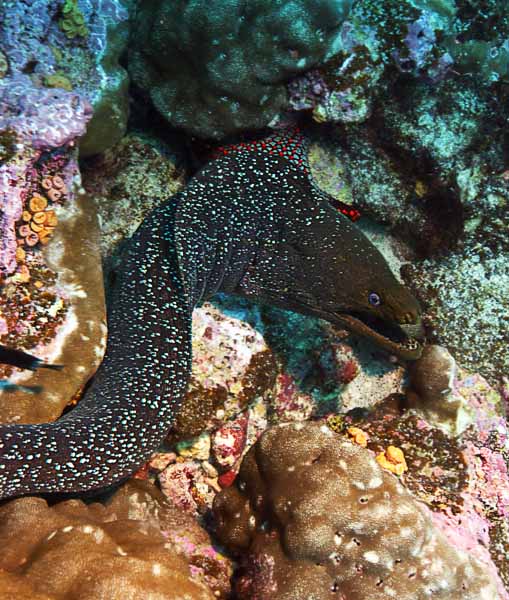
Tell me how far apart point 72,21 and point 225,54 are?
3.40 ft

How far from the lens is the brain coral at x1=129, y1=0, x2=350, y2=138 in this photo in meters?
3.38

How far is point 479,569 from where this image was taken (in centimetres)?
311

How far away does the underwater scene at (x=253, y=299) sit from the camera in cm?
274

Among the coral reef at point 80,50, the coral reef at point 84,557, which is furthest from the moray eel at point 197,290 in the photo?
the coral reef at point 80,50

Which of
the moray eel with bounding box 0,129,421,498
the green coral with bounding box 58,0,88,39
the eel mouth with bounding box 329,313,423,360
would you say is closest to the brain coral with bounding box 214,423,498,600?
the moray eel with bounding box 0,129,421,498

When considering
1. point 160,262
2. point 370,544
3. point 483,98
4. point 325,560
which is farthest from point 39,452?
point 483,98

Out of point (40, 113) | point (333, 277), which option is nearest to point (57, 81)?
point (40, 113)

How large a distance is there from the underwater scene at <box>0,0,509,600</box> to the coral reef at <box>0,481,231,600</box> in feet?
0.04

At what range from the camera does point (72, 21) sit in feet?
10.6

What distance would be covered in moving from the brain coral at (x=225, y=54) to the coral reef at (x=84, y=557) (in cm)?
282

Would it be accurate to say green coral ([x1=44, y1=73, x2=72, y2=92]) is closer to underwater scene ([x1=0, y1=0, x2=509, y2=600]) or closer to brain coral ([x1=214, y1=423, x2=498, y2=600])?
underwater scene ([x1=0, y1=0, x2=509, y2=600])

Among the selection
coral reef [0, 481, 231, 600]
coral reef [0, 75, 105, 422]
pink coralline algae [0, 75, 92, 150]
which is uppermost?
pink coralline algae [0, 75, 92, 150]

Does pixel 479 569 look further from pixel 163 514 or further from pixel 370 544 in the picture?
pixel 163 514

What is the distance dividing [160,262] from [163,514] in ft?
5.62
